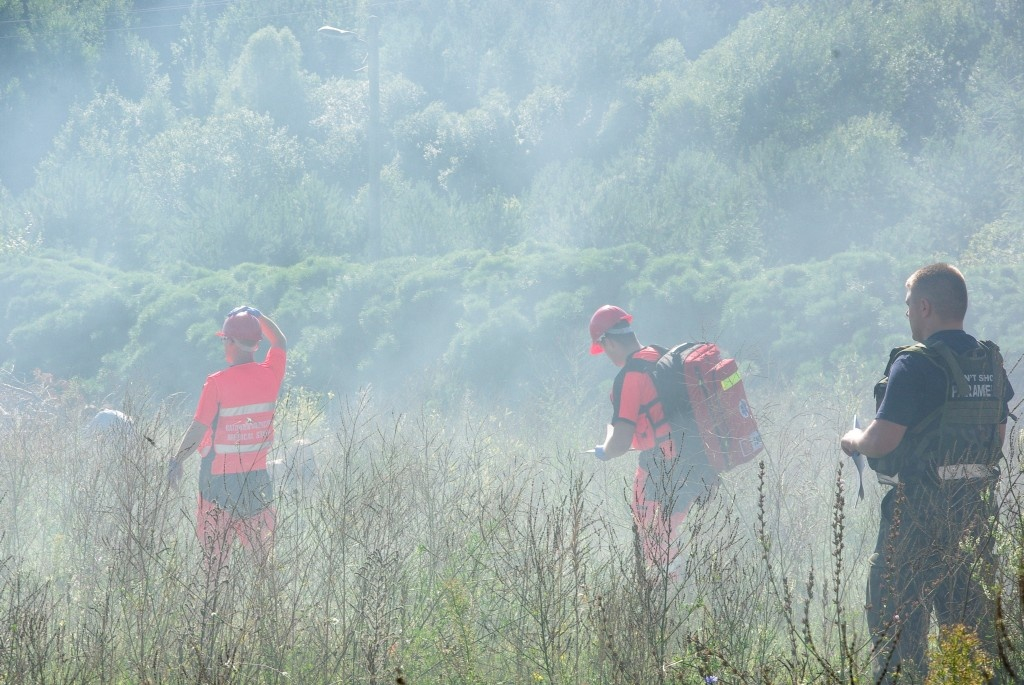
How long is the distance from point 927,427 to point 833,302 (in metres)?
11.6

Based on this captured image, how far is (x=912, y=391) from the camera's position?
3826 mm

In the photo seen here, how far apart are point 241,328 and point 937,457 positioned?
3.83 metres

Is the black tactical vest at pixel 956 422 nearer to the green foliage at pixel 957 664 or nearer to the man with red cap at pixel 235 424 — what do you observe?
the green foliage at pixel 957 664

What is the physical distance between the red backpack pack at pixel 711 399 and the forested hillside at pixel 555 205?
24.6 ft

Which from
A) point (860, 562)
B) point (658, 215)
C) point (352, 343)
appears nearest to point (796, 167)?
→ point (658, 215)

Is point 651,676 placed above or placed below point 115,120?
below

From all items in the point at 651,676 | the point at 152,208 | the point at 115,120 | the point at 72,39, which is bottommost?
the point at 651,676

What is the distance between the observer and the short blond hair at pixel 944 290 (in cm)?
393

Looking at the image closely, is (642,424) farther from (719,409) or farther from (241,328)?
(241,328)

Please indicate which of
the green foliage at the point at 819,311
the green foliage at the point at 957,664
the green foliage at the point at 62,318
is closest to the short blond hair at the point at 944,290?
the green foliage at the point at 957,664

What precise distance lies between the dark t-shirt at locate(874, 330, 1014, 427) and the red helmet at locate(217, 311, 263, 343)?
3.61 metres

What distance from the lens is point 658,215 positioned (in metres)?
19.8

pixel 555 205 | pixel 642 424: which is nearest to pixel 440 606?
pixel 642 424

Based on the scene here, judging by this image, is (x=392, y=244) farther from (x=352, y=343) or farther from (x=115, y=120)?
(x=115, y=120)
